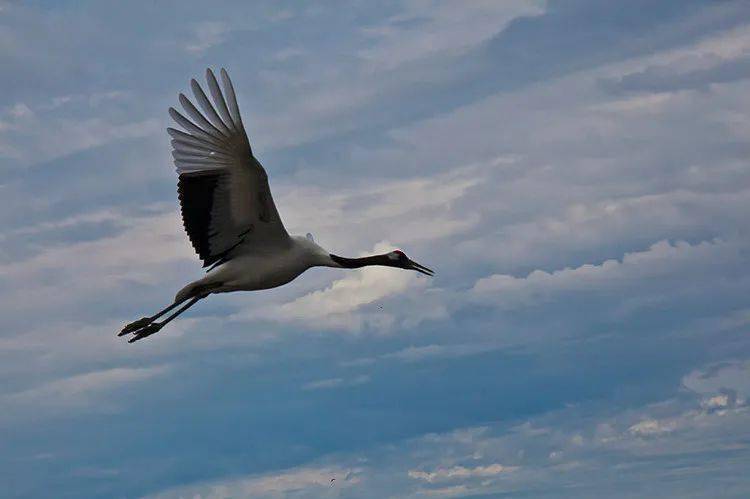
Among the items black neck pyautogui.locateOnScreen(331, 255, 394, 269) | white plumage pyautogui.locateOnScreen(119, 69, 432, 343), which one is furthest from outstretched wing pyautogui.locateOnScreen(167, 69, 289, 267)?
black neck pyautogui.locateOnScreen(331, 255, 394, 269)

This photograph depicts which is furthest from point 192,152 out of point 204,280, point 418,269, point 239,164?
point 418,269

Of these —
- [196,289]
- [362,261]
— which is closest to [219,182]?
[196,289]

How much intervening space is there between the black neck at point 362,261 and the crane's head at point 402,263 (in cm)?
7

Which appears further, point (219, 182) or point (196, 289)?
point (196, 289)

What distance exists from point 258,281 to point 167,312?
2311 millimetres

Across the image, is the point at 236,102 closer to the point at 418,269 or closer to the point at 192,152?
the point at 192,152

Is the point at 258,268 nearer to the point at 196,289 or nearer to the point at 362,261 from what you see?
the point at 196,289

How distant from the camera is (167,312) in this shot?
2862 centimetres

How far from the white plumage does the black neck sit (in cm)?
9

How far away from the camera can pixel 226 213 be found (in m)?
26.9

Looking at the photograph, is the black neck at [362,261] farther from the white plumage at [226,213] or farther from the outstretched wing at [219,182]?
the outstretched wing at [219,182]

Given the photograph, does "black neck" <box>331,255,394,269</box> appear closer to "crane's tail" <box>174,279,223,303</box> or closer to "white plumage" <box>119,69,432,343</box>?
"white plumage" <box>119,69,432,343</box>

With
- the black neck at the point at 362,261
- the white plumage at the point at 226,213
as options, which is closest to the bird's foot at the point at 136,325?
the white plumage at the point at 226,213

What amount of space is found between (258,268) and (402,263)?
4.88m
